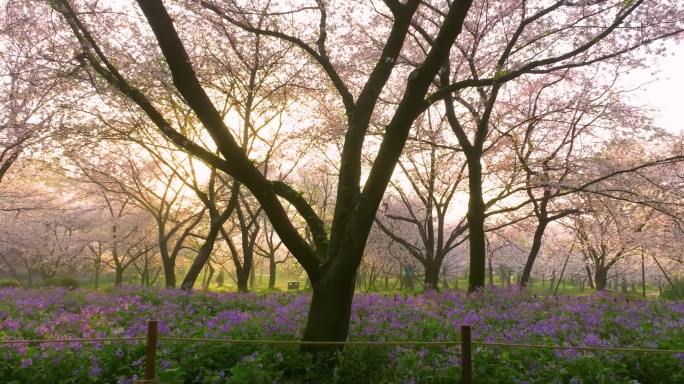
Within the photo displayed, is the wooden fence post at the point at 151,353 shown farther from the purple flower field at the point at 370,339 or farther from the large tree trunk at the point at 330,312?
the large tree trunk at the point at 330,312

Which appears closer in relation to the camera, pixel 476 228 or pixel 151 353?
pixel 151 353

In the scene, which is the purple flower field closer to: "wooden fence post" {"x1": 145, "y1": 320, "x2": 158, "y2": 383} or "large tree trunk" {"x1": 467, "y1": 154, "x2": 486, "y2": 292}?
"wooden fence post" {"x1": 145, "y1": 320, "x2": 158, "y2": 383}

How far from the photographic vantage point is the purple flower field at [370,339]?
582 centimetres

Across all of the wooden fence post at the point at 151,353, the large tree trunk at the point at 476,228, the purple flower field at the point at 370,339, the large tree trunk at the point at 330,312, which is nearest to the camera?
the wooden fence post at the point at 151,353

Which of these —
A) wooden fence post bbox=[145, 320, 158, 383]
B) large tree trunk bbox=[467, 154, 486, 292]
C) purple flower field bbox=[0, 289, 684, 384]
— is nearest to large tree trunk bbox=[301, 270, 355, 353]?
purple flower field bbox=[0, 289, 684, 384]

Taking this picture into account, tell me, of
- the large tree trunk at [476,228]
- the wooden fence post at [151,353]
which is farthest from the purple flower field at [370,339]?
the large tree trunk at [476,228]

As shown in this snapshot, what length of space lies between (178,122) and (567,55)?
14.2 m

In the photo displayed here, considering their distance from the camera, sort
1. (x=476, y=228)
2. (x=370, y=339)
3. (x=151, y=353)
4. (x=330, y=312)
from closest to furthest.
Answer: (x=151, y=353) < (x=330, y=312) < (x=370, y=339) < (x=476, y=228)

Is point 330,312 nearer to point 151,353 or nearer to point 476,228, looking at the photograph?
point 151,353

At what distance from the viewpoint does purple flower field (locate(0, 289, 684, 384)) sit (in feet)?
19.1

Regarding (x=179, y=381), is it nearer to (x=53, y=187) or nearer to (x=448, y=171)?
(x=448, y=171)

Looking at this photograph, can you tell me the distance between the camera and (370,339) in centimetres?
727

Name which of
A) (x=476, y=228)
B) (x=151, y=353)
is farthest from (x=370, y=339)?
(x=476, y=228)

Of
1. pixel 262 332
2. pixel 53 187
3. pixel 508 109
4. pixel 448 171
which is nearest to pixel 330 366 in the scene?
pixel 262 332
